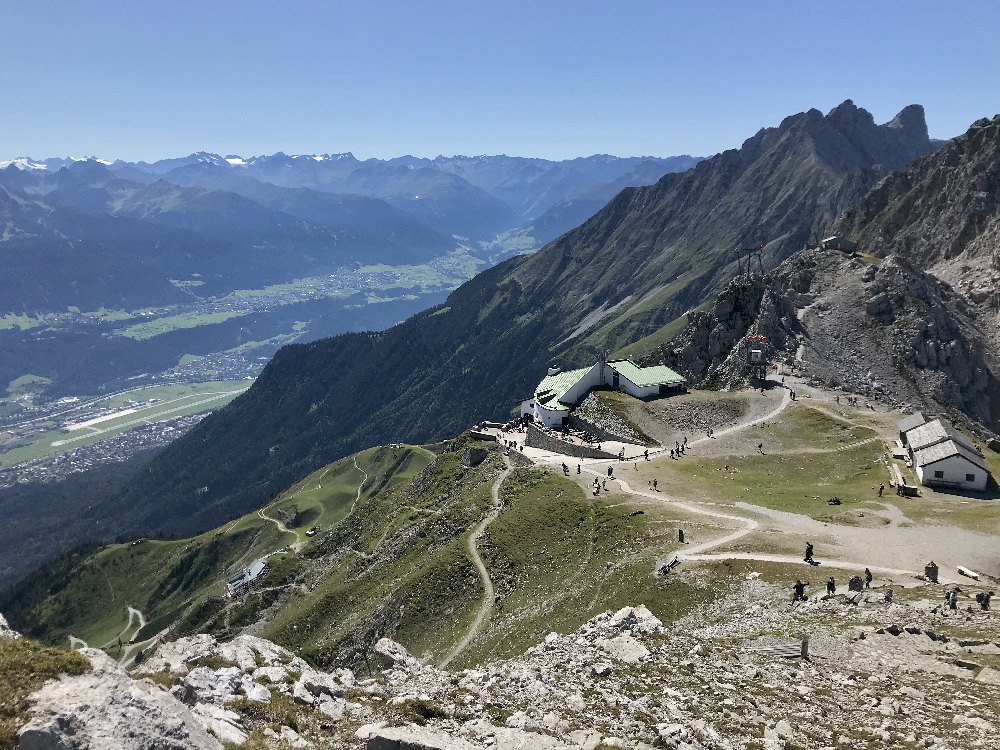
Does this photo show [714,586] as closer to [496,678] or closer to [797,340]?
[496,678]

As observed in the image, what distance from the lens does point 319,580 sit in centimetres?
10806

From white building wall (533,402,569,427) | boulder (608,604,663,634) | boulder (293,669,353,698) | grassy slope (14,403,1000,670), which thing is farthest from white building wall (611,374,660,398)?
boulder (293,669,353,698)

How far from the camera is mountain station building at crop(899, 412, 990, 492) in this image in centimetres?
6788

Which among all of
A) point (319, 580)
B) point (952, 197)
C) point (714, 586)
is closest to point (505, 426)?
point (319, 580)

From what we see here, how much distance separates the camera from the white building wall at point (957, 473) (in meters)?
67.8

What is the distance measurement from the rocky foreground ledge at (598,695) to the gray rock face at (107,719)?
0.04 metres

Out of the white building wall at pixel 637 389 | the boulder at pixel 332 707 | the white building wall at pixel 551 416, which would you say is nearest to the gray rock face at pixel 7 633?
the boulder at pixel 332 707

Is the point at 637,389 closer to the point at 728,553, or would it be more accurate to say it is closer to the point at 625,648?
the point at 728,553

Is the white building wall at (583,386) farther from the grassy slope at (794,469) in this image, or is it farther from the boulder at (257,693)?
the boulder at (257,693)

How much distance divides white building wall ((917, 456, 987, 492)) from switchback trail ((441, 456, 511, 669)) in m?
46.5

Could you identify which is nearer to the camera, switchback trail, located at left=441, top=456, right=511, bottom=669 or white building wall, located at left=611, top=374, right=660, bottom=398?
switchback trail, located at left=441, top=456, right=511, bottom=669

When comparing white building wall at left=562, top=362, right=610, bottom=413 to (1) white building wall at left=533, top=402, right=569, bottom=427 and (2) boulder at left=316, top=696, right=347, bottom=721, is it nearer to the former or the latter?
(1) white building wall at left=533, top=402, right=569, bottom=427

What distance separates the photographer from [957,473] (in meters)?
68.3

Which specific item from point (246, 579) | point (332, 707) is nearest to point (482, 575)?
point (332, 707)
